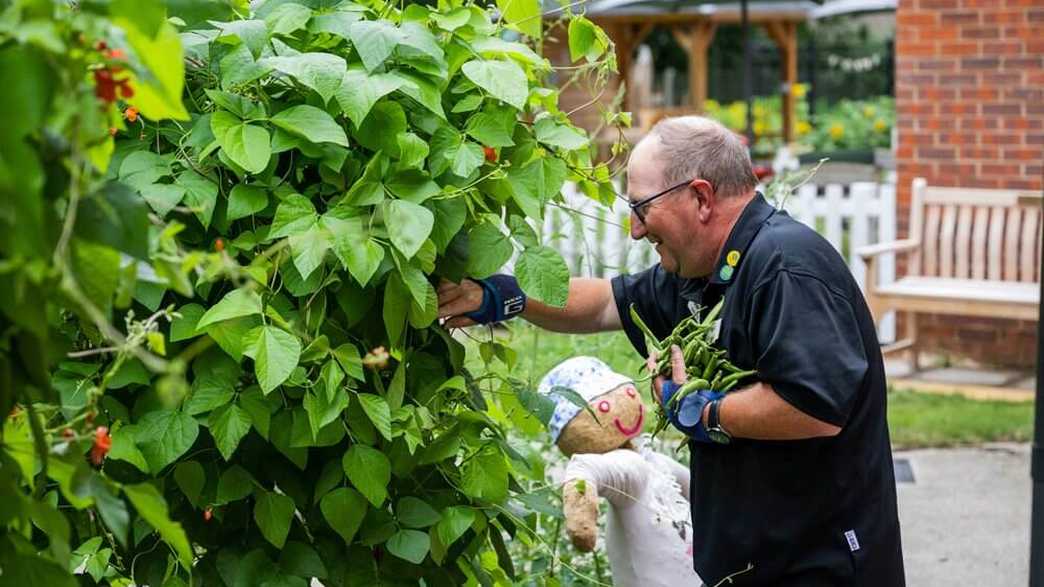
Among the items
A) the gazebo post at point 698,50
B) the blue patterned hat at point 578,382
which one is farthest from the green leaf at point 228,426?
the gazebo post at point 698,50

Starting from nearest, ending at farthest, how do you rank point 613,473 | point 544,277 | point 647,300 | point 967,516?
point 544,277, point 647,300, point 613,473, point 967,516

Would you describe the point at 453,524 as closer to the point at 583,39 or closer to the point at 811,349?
the point at 811,349

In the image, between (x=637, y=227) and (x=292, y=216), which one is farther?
(x=637, y=227)

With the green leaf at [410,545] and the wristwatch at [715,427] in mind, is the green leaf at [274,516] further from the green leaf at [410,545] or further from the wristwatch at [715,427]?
the wristwatch at [715,427]

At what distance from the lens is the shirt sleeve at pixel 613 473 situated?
377 cm

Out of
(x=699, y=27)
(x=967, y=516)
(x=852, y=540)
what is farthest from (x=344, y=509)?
(x=699, y=27)

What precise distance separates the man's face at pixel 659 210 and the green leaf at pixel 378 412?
0.87 meters

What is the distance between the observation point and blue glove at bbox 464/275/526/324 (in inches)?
120

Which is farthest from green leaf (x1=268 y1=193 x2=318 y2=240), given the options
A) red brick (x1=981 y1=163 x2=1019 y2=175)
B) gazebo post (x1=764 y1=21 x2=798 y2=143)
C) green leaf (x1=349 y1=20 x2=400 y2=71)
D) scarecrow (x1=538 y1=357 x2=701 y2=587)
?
gazebo post (x1=764 y1=21 x2=798 y2=143)

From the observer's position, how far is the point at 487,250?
263 centimetres

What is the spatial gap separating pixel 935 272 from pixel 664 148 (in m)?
6.84

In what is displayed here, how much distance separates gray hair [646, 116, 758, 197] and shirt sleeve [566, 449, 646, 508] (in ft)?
3.10

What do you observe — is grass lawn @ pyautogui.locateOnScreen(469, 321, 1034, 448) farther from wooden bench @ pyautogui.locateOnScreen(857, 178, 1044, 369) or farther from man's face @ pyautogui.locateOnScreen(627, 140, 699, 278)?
man's face @ pyautogui.locateOnScreen(627, 140, 699, 278)

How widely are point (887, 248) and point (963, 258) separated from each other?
570 millimetres
